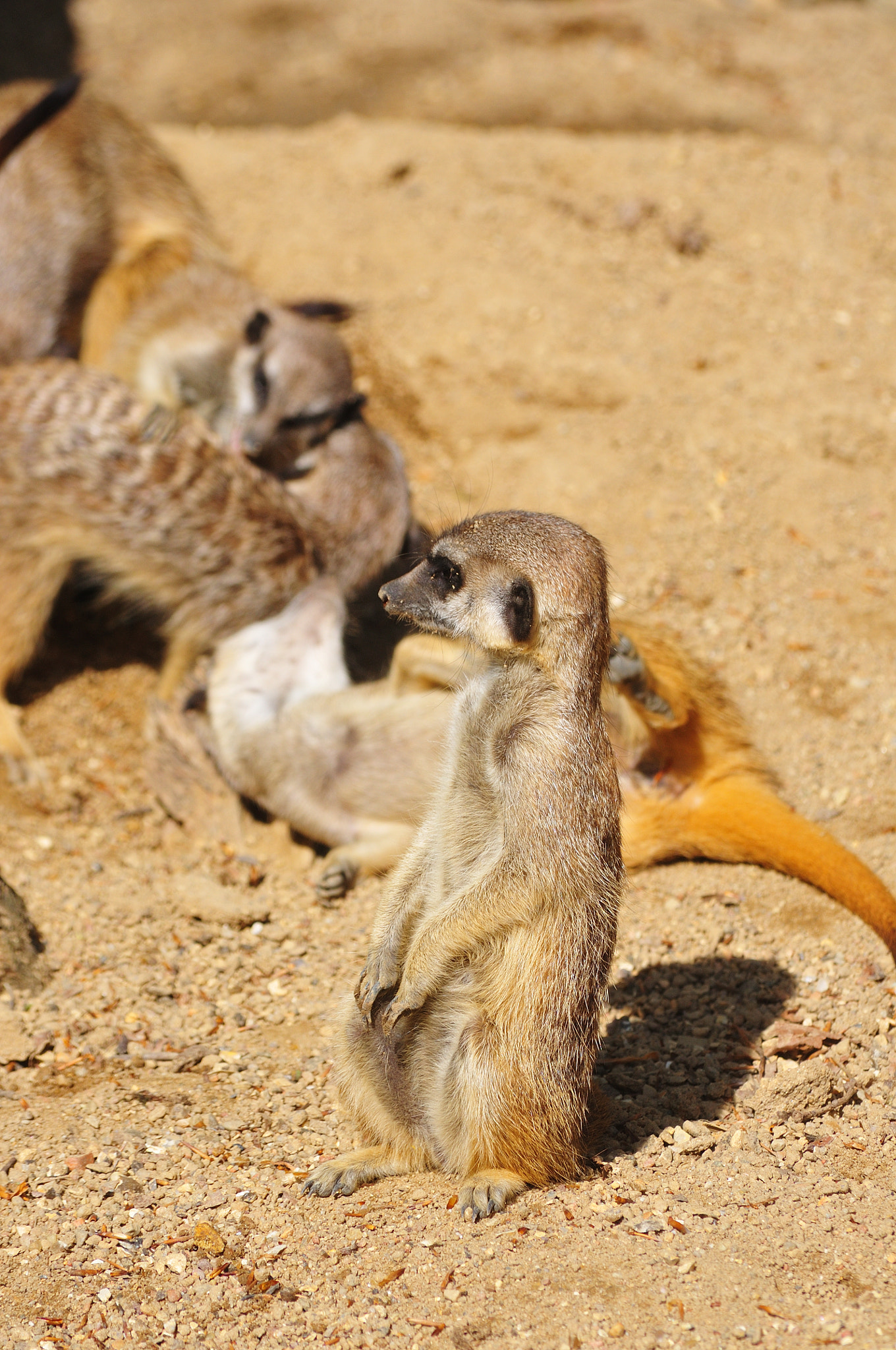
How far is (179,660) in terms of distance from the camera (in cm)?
404

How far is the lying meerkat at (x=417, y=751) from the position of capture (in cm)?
320

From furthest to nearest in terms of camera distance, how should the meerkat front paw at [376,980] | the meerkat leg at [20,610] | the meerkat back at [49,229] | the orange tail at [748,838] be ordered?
the meerkat back at [49,229], the meerkat leg at [20,610], the orange tail at [748,838], the meerkat front paw at [376,980]

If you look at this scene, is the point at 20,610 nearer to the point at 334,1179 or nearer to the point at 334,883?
the point at 334,883

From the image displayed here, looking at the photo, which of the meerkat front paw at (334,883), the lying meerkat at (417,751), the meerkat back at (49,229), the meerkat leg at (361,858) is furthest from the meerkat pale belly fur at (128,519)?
the meerkat front paw at (334,883)

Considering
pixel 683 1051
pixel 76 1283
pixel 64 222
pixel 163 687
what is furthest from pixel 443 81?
pixel 76 1283

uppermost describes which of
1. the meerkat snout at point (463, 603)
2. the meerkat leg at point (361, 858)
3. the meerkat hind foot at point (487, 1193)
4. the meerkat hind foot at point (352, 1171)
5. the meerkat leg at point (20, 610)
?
the meerkat snout at point (463, 603)

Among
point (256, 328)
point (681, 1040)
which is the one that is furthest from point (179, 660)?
point (681, 1040)

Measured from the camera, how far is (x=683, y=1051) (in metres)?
2.56

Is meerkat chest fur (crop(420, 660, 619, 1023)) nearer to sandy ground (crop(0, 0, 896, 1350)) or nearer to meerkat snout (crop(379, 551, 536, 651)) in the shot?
meerkat snout (crop(379, 551, 536, 651))

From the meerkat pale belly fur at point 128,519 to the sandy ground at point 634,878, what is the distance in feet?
1.10

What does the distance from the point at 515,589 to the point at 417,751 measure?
1.56 m

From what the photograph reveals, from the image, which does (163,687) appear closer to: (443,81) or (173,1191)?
(173,1191)

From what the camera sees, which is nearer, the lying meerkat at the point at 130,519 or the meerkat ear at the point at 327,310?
the lying meerkat at the point at 130,519

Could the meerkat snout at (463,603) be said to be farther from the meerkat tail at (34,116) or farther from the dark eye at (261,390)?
the meerkat tail at (34,116)
